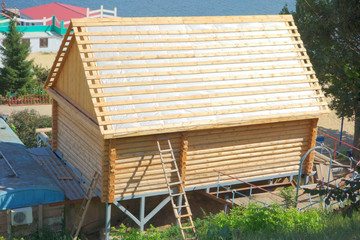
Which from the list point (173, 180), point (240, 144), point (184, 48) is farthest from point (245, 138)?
point (184, 48)

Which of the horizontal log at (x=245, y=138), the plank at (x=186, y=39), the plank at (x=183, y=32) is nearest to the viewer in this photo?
the plank at (x=186, y=39)

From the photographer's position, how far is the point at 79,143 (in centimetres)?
1948

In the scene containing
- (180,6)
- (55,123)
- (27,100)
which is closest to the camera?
(55,123)

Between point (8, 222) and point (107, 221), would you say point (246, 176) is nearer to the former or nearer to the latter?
point (107, 221)

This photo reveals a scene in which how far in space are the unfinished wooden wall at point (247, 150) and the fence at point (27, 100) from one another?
2293 cm

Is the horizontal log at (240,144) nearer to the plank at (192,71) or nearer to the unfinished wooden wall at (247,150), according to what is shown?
the unfinished wooden wall at (247,150)

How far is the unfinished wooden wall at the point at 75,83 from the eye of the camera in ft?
58.9

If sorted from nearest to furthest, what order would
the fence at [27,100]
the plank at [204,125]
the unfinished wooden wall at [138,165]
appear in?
the plank at [204,125]
the unfinished wooden wall at [138,165]
the fence at [27,100]

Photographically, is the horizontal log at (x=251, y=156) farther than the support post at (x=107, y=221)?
Yes

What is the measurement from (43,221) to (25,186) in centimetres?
151

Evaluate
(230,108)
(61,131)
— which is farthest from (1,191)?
(230,108)

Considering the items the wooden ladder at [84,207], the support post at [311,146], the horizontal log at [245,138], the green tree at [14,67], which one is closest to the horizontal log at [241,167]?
the support post at [311,146]

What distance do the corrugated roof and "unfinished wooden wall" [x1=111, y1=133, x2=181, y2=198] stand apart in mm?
2497

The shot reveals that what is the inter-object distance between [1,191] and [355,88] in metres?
12.3
